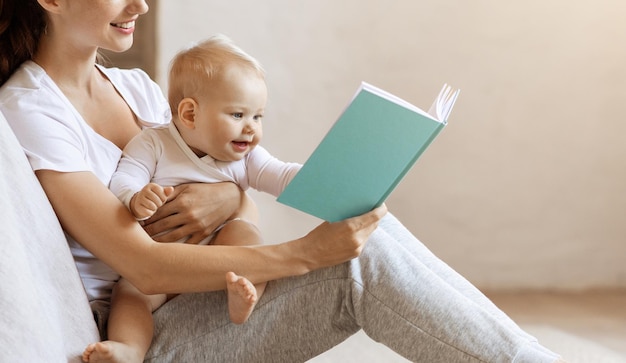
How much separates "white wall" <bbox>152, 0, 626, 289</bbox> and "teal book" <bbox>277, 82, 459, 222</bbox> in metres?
1.50

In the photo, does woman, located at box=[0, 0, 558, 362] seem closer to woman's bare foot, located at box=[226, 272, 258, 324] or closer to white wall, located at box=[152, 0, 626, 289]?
woman's bare foot, located at box=[226, 272, 258, 324]

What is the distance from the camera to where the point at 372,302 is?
1.46 meters

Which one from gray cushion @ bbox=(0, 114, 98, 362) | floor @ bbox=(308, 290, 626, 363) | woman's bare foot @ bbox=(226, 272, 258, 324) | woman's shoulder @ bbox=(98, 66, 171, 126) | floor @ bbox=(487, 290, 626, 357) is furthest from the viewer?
floor @ bbox=(487, 290, 626, 357)

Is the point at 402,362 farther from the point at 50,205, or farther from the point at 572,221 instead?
the point at 50,205

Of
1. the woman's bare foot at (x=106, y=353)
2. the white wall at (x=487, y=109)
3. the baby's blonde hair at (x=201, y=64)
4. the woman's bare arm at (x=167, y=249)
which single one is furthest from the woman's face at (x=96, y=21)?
the white wall at (x=487, y=109)

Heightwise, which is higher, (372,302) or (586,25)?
(586,25)

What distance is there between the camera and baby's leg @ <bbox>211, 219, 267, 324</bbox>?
1391mm

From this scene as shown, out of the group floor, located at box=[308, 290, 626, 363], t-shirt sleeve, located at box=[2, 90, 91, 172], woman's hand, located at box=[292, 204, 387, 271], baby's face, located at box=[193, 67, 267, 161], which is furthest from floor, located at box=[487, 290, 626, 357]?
t-shirt sleeve, located at box=[2, 90, 91, 172]

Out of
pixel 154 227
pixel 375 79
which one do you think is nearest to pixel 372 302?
pixel 154 227

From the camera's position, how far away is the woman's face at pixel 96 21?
1.52m

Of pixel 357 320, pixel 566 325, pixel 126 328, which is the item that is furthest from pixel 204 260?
pixel 566 325

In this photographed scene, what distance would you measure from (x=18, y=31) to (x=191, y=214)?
439mm

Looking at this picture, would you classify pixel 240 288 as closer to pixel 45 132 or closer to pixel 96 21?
pixel 45 132

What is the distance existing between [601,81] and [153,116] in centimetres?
187
